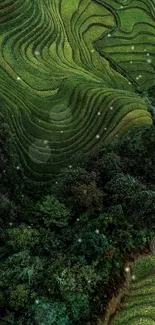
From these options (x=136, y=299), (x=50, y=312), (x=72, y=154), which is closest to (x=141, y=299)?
(x=136, y=299)

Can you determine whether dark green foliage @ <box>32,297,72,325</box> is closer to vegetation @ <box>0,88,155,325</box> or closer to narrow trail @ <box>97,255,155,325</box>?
vegetation @ <box>0,88,155,325</box>

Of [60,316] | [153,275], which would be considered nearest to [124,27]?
[153,275]

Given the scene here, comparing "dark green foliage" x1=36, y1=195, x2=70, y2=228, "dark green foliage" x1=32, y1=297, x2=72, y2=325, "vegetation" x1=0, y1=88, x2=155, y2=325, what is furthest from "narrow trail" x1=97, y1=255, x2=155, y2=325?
"dark green foliage" x1=36, y1=195, x2=70, y2=228

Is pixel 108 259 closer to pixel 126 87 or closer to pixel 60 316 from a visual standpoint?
pixel 60 316

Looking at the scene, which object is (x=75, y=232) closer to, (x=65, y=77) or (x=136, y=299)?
(x=136, y=299)

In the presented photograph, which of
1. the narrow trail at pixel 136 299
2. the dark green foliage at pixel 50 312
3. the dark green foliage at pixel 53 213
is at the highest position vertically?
the narrow trail at pixel 136 299

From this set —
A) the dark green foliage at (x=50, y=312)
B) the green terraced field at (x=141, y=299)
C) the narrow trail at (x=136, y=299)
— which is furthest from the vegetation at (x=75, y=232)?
the green terraced field at (x=141, y=299)

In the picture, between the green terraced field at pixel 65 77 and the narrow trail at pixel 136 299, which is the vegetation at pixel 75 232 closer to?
the narrow trail at pixel 136 299
